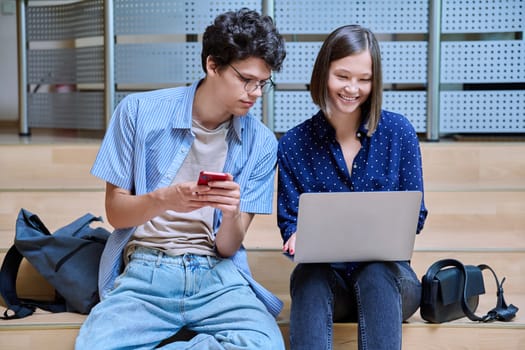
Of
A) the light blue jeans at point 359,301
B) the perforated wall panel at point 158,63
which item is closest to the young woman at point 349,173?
the light blue jeans at point 359,301

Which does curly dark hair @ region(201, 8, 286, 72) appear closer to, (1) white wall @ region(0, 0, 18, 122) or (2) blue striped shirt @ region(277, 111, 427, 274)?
(2) blue striped shirt @ region(277, 111, 427, 274)

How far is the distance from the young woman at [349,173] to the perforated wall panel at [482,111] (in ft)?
5.72

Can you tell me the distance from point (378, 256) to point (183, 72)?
2.13 m

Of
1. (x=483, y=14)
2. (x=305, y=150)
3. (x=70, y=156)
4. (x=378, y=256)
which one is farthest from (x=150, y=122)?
(x=483, y=14)

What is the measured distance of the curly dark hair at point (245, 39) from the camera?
2.03 m

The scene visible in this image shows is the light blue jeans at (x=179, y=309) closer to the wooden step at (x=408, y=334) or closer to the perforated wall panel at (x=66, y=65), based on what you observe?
the wooden step at (x=408, y=334)

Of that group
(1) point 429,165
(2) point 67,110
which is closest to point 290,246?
(1) point 429,165

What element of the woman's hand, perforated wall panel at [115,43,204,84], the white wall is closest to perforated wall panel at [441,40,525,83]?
perforated wall panel at [115,43,204,84]

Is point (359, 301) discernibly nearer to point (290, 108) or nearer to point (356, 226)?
point (356, 226)

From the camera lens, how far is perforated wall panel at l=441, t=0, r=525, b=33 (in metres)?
3.88

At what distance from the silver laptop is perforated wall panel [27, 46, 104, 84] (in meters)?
2.42

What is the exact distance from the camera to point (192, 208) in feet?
6.37

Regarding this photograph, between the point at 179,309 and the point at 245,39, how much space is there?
737 mm

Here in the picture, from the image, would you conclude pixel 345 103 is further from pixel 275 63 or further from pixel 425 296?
pixel 425 296
